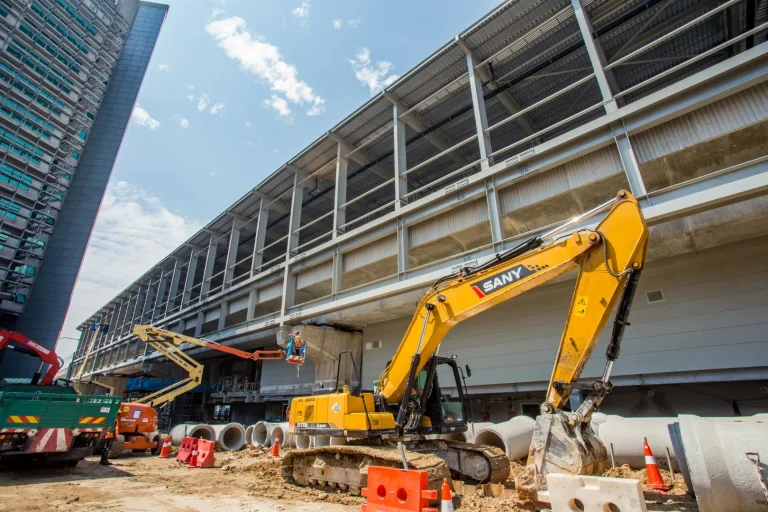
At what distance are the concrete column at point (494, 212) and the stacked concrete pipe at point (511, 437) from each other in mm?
4451

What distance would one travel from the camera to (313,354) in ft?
55.5

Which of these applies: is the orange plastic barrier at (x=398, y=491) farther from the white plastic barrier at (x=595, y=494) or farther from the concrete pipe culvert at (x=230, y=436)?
the concrete pipe culvert at (x=230, y=436)

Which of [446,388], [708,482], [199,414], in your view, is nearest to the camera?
[708,482]

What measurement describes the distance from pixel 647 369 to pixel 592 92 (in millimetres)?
10578

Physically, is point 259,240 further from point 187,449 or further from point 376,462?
point 376,462

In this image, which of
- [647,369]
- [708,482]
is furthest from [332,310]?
[708,482]

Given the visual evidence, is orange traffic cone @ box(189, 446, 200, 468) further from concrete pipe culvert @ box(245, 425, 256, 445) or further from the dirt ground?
concrete pipe culvert @ box(245, 425, 256, 445)

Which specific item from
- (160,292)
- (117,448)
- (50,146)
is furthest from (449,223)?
(50,146)

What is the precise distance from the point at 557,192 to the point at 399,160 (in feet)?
20.3

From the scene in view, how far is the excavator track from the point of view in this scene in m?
6.07

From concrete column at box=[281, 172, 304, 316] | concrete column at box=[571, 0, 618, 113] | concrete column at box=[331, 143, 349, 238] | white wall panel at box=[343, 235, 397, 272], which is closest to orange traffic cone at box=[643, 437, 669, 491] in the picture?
concrete column at box=[571, 0, 618, 113]

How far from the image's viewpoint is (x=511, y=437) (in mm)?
8523

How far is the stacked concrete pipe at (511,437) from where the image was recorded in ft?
27.6

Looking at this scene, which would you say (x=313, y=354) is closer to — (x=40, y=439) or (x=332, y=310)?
(x=332, y=310)
